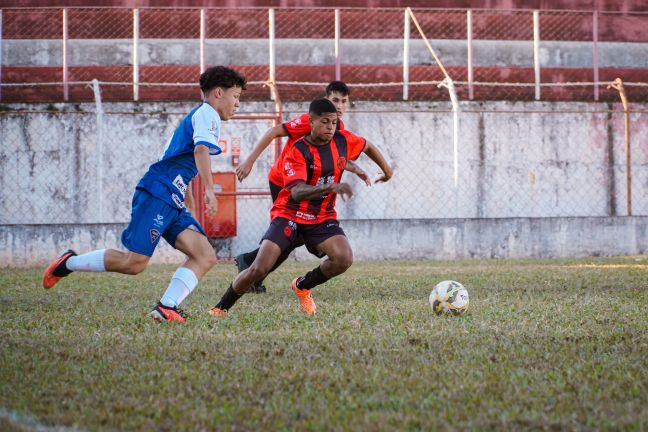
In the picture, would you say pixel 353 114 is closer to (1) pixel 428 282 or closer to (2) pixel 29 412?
(1) pixel 428 282

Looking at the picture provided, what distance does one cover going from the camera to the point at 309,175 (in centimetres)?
719

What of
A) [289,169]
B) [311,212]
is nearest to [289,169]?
[289,169]

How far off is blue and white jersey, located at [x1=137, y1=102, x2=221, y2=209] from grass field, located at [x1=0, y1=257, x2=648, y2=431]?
86cm

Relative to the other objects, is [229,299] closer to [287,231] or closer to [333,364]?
[287,231]

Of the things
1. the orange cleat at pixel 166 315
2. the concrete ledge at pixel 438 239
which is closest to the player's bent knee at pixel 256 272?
the orange cleat at pixel 166 315

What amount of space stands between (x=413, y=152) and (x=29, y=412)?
45.7 ft

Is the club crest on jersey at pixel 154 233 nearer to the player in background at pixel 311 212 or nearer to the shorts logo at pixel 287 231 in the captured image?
the player in background at pixel 311 212

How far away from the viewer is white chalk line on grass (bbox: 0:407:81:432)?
10.8 feet

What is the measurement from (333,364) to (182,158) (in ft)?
7.86

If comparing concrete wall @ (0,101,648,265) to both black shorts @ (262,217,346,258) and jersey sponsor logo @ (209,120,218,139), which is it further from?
jersey sponsor logo @ (209,120,218,139)

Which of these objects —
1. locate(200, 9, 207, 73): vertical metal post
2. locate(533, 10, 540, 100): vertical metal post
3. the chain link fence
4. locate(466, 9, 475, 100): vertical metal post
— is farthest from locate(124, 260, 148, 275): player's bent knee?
locate(533, 10, 540, 100): vertical metal post

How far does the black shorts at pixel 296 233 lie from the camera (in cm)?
709

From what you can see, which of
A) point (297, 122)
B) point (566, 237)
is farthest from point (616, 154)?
point (297, 122)

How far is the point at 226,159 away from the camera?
1661cm
